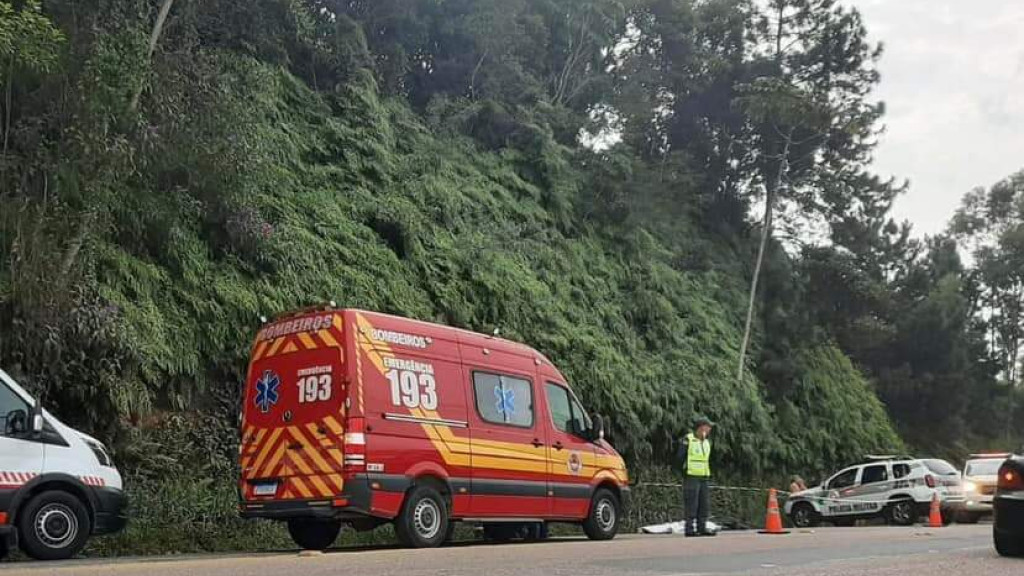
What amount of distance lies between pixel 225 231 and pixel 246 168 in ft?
4.09

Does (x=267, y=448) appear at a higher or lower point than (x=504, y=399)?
lower

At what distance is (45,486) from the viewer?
10039 millimetres

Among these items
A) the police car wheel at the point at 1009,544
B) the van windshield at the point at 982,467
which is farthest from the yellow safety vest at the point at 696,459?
the van windshield at the point at 982,467

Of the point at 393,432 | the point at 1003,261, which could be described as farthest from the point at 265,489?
the point at 1003,261

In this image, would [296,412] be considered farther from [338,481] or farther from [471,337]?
[471,337]

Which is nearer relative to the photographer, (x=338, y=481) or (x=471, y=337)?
(x=338, y=481)

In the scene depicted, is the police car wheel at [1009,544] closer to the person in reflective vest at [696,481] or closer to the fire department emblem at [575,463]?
the fire department emblem at [575,463]

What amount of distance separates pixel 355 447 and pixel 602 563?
3111mm

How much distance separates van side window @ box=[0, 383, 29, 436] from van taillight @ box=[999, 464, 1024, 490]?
923 centimetres

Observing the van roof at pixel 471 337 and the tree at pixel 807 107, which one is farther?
the tree at pixel 807 107

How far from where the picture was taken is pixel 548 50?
101ft

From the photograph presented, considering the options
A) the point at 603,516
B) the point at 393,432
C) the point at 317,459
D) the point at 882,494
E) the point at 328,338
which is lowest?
the point at 882,494

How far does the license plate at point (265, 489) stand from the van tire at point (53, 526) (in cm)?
174

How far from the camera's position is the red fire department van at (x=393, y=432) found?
10766 mm
